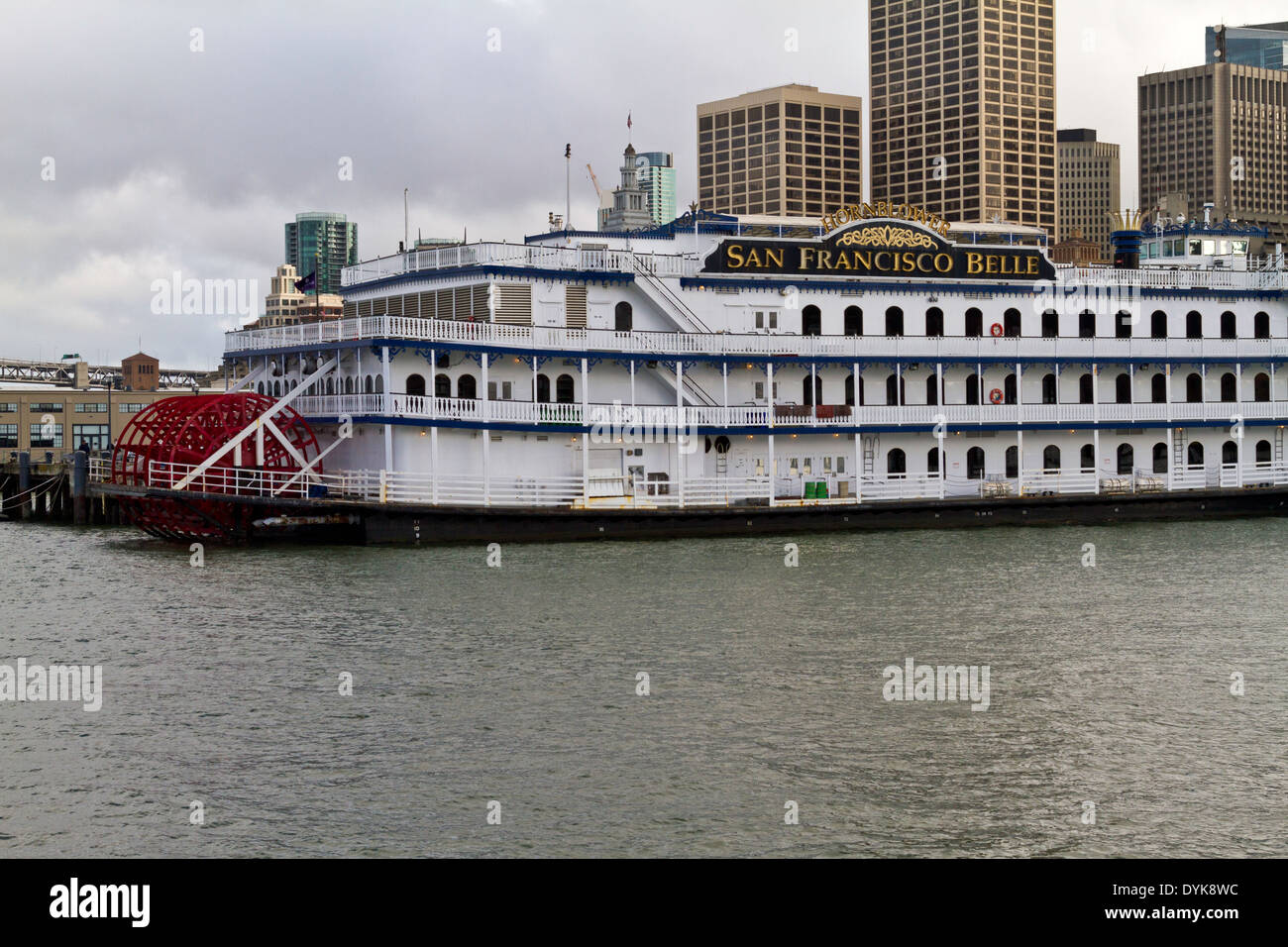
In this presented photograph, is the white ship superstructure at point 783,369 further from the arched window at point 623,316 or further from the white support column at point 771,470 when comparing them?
the white support column at point 771,470

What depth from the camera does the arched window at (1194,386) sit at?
1865 inches

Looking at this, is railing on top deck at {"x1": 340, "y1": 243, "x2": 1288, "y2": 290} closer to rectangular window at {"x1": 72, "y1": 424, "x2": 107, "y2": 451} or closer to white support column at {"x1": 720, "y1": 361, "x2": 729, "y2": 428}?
white support column at {"x1": 720, "y1": 361, "x2": 729, "y2": 428}

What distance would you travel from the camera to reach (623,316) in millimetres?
41625

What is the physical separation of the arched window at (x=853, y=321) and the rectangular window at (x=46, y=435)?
202 ft

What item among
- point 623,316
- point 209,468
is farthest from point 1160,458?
point 209,468

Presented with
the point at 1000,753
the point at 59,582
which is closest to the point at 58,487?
the point at 59,582

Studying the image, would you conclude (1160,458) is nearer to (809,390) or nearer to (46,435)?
(809,390)

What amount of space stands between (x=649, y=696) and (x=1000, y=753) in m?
4.97

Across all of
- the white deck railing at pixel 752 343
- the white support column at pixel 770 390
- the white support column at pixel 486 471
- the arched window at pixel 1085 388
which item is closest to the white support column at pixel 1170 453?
the white deck railing at pixel 752 343

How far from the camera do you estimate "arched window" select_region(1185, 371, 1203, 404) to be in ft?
155

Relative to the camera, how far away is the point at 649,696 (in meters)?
20.2

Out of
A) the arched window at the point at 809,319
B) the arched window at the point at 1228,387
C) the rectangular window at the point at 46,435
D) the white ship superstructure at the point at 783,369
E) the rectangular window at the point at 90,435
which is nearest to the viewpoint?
the white ship superstructure at the point at 783,369

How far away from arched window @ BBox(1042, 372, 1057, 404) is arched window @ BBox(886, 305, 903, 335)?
5.35 m
